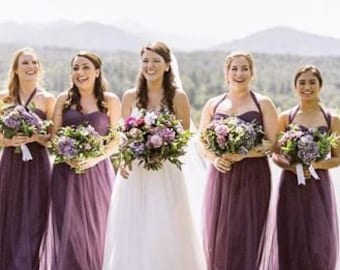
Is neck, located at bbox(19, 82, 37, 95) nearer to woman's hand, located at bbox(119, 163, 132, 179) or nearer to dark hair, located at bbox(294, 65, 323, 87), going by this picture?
woman's hand, located at bbox(119, 163, 132, 179)

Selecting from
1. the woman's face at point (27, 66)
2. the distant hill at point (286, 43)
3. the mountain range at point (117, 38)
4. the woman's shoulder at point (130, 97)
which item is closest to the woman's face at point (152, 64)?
the woman's shoulder at point (130, 97)

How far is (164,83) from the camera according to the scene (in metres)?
6.26

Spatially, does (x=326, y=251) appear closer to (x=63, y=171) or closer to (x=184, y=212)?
(x=184, y=212)

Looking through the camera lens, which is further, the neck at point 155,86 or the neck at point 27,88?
the neck at point 27,88

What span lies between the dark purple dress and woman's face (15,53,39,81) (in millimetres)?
358

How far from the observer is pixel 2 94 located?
646cm

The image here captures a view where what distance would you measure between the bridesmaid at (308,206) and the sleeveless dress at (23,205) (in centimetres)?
212

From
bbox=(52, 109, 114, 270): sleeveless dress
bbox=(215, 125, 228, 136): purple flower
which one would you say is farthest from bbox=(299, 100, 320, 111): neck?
bbox=(52, 109, 114, 270): sleeveless dress

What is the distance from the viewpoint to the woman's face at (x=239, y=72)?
609 centimetres

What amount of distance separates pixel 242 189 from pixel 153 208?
2.61ft

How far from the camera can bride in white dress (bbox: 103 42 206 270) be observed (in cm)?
594

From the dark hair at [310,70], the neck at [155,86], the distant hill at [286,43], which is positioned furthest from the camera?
the distant hill at [286,43]

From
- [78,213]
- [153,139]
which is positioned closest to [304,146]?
[153,139]

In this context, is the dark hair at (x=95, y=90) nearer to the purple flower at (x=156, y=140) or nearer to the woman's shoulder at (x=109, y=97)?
the woman's shoulder at (x=109, y=97)
